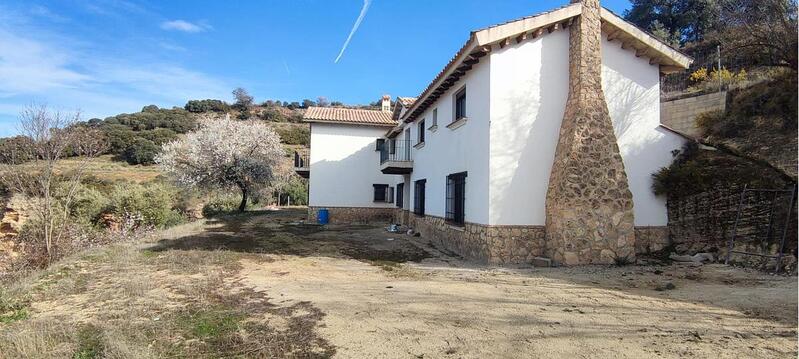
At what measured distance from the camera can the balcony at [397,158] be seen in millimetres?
17438

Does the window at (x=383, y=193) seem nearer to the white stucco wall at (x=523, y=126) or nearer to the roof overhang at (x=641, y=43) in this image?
the white stucco wall at (x=523, y=126)

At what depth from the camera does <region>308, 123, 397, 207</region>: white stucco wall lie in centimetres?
2202

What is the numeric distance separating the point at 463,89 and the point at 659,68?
4.80m

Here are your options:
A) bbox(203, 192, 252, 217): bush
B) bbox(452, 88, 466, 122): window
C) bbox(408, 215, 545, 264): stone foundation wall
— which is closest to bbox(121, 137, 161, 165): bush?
bbox(203, 192, 252, 217): bush

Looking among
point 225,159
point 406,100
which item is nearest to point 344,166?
point 406,100

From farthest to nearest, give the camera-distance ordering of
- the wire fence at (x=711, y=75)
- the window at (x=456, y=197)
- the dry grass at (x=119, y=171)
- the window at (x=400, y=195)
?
the dry grass at (x=119, y=171) → the window at (x=400, y=195) → the wire fence at (x=711, y=75) → the window at (x=456, y=197)

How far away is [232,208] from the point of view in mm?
27359

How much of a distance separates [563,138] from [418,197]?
7.89 metres

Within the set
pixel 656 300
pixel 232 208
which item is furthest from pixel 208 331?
pixel 232 208

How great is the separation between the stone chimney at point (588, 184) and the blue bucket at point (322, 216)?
14.3m

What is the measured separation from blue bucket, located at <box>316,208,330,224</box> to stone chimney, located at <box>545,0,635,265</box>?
1428cm

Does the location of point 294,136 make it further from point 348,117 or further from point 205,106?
point 348,117

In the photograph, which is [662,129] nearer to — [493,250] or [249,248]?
[493,250]

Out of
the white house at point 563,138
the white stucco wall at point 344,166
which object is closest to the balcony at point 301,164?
the white stucco wall at point 344,166
